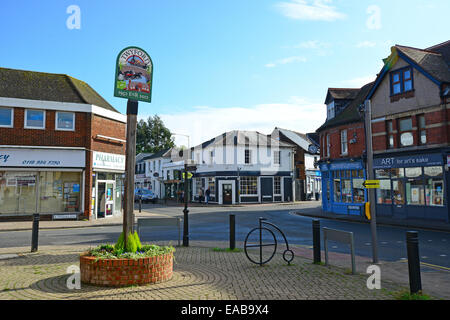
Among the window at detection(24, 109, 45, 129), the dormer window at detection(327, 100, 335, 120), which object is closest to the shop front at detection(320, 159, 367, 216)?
the dormer window at detection(327, 100, 335, 120)

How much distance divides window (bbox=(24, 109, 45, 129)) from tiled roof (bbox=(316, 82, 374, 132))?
19749mm

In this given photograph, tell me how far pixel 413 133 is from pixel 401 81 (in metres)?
3.27

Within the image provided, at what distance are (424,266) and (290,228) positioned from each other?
26.0 feet

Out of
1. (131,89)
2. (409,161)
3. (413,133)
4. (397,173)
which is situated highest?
(413,133)

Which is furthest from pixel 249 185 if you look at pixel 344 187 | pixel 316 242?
pixel 316 242

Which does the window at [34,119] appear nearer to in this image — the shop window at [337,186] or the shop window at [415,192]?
the shop window at [337,186]

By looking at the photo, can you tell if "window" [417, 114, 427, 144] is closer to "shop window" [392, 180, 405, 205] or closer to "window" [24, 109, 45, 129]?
"shop window" [392, 180, 405, 205]

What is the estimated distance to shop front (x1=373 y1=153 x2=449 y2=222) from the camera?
1781 centimetres

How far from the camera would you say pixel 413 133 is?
19.5 meters

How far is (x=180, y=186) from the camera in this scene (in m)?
45.3

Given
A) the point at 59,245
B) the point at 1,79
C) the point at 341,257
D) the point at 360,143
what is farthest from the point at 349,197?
the point at 1,79

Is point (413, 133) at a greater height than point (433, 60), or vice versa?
point (433, 60)

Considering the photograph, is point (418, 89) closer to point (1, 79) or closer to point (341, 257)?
point (341, 257)

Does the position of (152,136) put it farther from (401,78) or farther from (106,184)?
(401,78)
